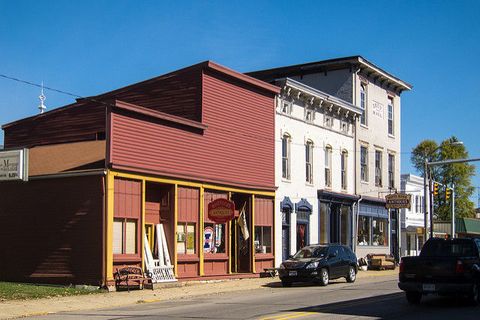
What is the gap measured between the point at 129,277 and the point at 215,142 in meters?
7.95

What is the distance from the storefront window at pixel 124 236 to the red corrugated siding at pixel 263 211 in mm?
8023

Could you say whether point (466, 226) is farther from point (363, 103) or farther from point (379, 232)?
point (363, 103)

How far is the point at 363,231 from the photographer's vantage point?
42125mm

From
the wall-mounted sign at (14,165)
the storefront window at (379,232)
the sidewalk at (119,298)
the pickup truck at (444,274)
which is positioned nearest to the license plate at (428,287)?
the pickup truck at (444,274)

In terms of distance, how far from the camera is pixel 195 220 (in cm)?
2750

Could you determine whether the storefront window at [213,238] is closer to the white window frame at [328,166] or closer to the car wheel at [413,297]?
the white window frame at [328,166]

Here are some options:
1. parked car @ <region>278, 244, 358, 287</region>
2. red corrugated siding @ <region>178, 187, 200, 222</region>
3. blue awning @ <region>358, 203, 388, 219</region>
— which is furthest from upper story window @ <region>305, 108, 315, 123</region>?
red corrugated siding @ <region>178, 187, 200, 222</region>

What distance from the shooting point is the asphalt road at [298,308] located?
1518 centimetres

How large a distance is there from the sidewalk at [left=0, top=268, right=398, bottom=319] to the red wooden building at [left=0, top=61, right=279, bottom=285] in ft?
3.77

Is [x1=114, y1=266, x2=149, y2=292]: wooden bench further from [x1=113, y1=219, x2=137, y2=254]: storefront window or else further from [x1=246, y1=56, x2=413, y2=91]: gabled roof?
[x1=246, y1=56, x2=413, y2=91]: gabled roof

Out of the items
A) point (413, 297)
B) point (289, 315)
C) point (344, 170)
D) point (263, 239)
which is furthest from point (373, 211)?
point (289, 315)

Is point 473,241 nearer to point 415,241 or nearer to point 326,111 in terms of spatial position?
point 326,111

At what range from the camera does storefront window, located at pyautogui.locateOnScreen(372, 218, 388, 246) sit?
43731mm

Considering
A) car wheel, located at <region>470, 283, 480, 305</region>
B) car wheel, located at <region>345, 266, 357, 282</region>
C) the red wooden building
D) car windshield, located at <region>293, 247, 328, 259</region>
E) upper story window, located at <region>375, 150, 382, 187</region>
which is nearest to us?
car wheel, located at <region>470, 283, 480, 305</region>
